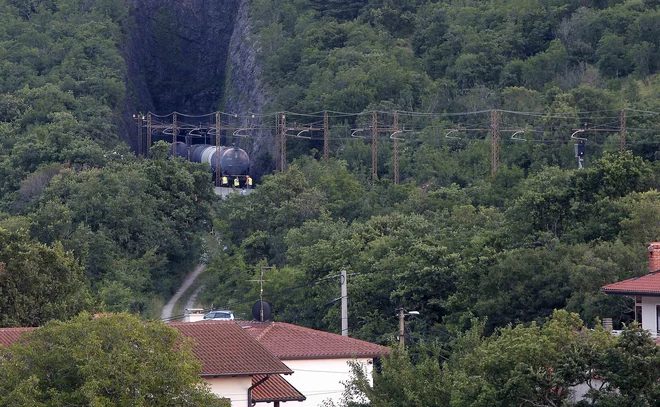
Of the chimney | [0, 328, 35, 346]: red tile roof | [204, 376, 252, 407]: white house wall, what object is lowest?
[204, 376, 252, 407]: white house wall

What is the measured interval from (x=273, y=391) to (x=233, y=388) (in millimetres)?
2167

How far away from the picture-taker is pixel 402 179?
75062mm

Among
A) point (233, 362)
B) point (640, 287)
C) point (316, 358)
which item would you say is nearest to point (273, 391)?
point (233, 362)

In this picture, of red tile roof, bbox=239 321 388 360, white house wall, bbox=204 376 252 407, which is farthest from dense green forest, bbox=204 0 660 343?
white house wall, bbox=204 376 252 407

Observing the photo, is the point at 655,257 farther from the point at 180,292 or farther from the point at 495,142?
the point at 180,292

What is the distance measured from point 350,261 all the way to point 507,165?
1583 centimetres

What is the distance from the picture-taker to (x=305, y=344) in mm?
39719

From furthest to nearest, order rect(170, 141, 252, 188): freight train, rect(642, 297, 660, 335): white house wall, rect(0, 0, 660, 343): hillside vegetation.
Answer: rect(170, 141, 252, 188): freight train, rect(0, 0, 660, 343): hillside vegetation, rect(642, 297, 660, 335): white house wall

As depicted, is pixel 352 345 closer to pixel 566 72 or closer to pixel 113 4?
pixel 566 72

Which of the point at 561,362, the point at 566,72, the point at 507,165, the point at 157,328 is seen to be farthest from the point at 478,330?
the point at 566,72

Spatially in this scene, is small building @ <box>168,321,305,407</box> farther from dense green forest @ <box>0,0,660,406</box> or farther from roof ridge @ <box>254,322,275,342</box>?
roof ridge @ <box>254,322,275,342</box>

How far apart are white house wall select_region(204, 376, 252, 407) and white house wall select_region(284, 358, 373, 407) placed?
7.17m

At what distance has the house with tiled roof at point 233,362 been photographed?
31188mm

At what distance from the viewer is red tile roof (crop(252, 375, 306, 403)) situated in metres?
32.9
